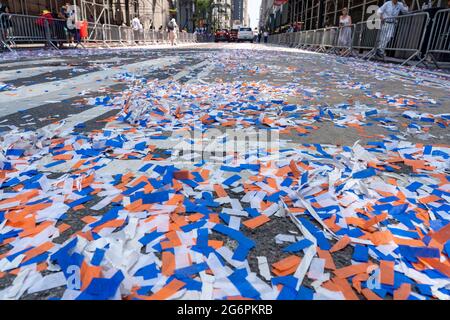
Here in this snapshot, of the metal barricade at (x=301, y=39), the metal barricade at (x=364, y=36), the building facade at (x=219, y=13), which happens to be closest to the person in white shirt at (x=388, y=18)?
the metal barricade at (x=364, y=36)

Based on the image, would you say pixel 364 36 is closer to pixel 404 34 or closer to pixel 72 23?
pixel 404 34

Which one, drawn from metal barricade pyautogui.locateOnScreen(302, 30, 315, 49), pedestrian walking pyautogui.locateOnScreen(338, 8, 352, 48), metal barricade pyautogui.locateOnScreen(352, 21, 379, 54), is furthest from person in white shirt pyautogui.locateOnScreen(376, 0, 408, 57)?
metal barricade pyautogui.locateOnScreen(302, 30, 315, 49)

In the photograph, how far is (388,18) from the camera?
13.2 m

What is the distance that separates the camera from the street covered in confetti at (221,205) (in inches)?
55.3

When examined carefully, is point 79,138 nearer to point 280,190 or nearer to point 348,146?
point 280,190

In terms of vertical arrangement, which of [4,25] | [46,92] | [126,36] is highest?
[4,25]

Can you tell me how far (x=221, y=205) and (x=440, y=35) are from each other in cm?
1177

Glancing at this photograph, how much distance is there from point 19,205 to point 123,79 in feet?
18.2

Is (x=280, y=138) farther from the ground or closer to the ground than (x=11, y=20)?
closer to the ground

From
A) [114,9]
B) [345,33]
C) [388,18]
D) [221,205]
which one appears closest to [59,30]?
[345,33]

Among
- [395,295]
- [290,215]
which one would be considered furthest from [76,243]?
[395,295]

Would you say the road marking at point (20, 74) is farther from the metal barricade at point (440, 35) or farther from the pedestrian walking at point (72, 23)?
the pedestrian walking at point (72, 23)

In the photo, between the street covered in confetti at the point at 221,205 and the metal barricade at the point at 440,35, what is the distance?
8.18 m

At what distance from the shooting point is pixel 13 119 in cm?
377
